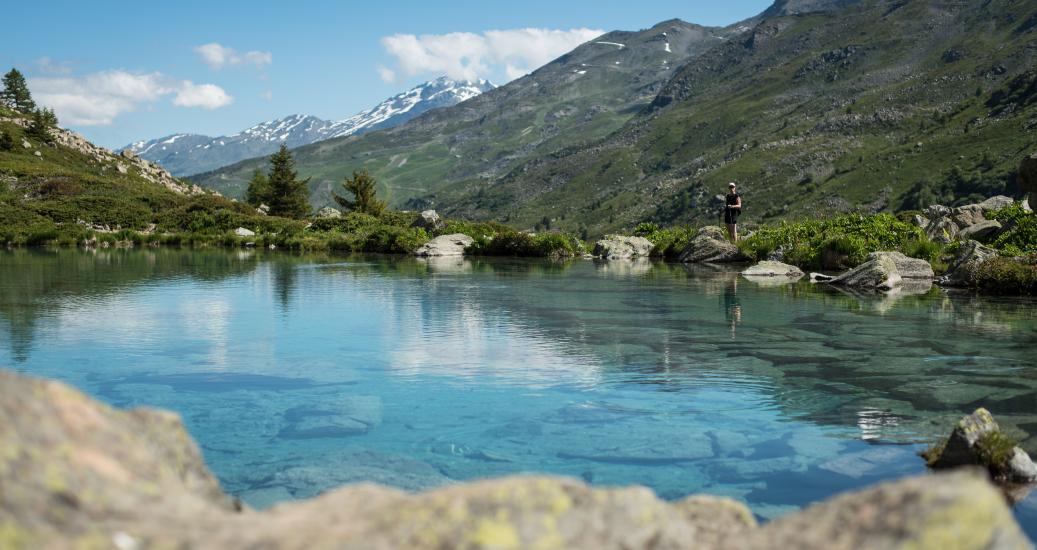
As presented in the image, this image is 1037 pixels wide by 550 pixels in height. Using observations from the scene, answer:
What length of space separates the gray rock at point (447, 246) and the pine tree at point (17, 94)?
127426 mm

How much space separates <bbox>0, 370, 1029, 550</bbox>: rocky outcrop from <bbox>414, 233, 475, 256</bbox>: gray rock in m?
47.1

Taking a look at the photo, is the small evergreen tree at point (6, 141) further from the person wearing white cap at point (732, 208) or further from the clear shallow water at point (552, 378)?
the person wearing white cap at point (732, 208)

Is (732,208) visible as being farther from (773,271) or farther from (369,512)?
(369,512)

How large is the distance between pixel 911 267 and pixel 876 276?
345 centimetres

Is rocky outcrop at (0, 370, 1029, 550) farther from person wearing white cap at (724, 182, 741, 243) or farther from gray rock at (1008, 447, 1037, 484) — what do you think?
person wearing white cap at (724, 182, 741, 243)

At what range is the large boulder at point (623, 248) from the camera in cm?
4809

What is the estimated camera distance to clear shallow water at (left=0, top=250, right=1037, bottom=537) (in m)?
9.11

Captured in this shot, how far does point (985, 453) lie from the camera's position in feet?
27.0

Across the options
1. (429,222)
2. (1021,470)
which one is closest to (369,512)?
(1021,470)

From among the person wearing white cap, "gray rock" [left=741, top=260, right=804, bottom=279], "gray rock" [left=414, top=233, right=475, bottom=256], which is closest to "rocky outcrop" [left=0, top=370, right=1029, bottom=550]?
"gray rock" [left=741, top=260, right=804, bottom=279]

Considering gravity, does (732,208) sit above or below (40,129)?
below

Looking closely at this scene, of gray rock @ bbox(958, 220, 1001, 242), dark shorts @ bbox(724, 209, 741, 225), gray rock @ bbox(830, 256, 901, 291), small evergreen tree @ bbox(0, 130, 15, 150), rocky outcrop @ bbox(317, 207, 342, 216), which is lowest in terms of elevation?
gray rock @ bbox(830, 256, 901, 291)

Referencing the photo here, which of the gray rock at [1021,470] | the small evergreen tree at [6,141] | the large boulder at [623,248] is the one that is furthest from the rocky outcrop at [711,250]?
the small evergreen tree at [6,141]

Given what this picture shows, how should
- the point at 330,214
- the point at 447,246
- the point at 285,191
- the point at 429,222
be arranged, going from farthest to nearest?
1. the point at 285,191
2. the point at 330,214
3. the point at 429,222
4. the point at 447,246
